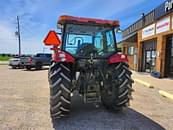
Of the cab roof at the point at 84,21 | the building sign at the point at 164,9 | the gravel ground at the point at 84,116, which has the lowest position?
the gravel ground at the point at 84,116

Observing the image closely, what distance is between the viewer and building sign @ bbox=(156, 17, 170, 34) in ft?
50.0

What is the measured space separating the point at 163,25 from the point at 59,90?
1253cm

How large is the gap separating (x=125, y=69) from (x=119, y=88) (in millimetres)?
529

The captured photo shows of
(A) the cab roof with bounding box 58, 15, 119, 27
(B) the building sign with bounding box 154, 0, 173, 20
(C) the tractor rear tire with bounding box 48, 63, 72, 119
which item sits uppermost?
(B) the building sign with bounding box 154, 0, 173, 20

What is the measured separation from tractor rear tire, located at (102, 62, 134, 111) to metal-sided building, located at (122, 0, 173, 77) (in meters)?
9.93

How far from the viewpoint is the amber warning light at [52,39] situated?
598 centimetres

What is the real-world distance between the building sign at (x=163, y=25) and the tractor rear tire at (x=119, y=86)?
10.4 metres

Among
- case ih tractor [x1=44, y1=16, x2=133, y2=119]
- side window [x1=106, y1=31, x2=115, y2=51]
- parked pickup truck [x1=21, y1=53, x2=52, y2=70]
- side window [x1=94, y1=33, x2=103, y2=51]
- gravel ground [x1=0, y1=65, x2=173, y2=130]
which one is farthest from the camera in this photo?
parked pickup truck [x1=21, y1=53, x2=52, y2=70]

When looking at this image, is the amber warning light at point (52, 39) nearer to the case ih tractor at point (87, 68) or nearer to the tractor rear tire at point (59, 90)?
the case ih tractor at point (87, 68)

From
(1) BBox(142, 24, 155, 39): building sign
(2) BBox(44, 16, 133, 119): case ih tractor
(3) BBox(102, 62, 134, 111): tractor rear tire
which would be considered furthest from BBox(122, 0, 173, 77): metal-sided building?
(3) BBox(102, 62, 134, 111): tractor rear tire

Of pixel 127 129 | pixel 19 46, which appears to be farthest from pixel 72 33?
pixel 19 46

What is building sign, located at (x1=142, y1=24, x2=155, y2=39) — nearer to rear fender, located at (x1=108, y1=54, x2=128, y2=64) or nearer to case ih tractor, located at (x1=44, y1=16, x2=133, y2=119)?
case ih tractor, located at (x1=44, y1=16, x2=133, y2=119)

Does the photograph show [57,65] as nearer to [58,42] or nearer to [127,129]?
[58,42]

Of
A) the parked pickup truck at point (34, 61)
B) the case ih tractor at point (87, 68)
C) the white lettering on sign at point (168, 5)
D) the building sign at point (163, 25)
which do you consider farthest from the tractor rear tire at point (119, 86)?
the parked pickup truck at point (34, 61)
